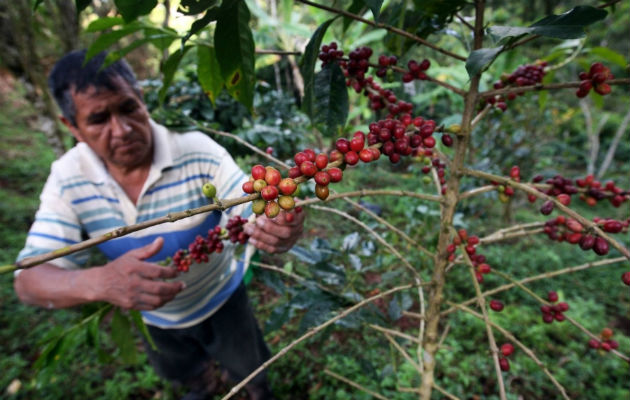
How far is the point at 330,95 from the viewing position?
0.76 metres

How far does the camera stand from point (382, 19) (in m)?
0.76

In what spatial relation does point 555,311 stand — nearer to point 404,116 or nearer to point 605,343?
point 605,343

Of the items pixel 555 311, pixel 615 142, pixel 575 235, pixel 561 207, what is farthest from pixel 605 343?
pixel 615 142

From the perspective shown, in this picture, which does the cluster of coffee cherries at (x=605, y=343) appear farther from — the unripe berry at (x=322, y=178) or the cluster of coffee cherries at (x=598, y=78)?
the unripe berry at (x=322, y=178)

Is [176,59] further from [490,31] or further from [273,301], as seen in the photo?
→ [273,301]

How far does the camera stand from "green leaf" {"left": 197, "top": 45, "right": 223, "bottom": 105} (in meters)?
0.77

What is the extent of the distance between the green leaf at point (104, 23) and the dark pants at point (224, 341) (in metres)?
1.36

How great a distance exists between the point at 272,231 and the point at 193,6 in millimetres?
582

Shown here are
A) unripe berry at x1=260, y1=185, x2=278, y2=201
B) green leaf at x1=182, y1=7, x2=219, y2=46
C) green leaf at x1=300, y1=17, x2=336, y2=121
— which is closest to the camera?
unripe berry at x1=260, y1=185, x2=278, y2=201

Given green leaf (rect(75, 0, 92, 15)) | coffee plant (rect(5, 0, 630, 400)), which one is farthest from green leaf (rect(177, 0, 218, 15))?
green leaf (rect(75, 0, 92, 15))

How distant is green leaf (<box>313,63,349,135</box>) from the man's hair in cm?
89

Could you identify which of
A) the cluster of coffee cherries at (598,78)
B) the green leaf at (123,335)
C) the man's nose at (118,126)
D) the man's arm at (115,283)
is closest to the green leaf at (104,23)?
the man's nose at (118,126)

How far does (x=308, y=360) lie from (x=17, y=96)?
441 inches

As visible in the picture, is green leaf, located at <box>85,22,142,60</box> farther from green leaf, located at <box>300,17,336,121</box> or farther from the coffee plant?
green leaf, located at <box>300,17,336,121</box>
